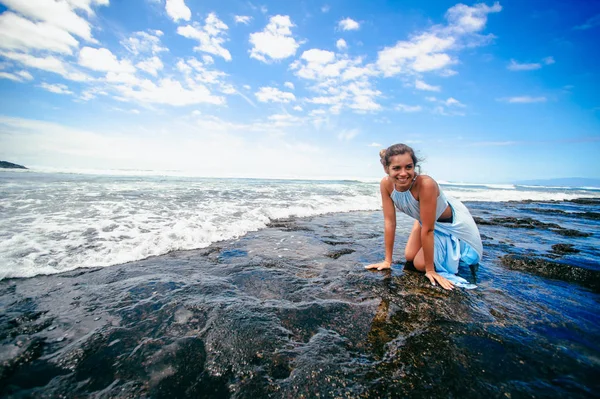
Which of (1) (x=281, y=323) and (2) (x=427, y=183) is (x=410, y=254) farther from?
(1) (x=281, y=323)

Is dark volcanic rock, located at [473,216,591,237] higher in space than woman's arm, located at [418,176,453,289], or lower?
lower

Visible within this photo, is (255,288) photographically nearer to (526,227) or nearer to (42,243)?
(42,243)

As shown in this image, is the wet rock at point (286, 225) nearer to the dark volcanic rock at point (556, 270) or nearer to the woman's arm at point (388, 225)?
the woman's arm at point (388, 225)

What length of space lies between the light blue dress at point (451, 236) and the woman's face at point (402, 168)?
1.03ft

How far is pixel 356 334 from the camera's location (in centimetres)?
208

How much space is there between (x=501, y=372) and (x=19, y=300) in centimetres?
443

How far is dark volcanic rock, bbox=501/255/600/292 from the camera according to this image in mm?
3299

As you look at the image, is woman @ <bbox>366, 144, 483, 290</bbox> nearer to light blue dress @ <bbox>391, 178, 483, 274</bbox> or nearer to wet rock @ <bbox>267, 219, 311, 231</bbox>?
light blue dress @ <bbox>391, 178, 483, 274</bbox>

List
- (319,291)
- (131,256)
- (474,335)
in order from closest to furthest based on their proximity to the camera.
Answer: (474,335)
(319,291)
(131,256)

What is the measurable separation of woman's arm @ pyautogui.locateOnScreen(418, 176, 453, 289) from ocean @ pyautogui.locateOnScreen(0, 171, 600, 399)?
143mm

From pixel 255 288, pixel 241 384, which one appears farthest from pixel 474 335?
pixel 255 288

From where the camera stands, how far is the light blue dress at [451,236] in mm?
3445

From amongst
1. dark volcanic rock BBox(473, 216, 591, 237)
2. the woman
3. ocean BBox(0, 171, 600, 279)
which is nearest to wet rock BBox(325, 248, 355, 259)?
the woman

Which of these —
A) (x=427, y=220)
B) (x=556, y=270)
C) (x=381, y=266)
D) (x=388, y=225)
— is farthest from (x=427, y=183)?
(x=556, y=270)
